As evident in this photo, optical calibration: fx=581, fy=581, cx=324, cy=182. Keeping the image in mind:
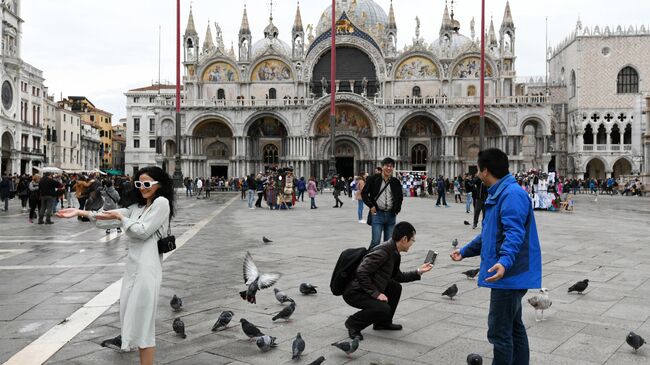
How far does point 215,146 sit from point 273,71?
801 centimetres

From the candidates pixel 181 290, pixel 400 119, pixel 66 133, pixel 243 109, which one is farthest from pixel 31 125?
pixel 181 290

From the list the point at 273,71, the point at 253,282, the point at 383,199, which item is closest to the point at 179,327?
the point at 253,282

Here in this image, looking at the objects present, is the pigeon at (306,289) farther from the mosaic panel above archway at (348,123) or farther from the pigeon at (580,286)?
the mosaic panel above archway at (348,123)

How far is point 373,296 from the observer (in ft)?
17.0

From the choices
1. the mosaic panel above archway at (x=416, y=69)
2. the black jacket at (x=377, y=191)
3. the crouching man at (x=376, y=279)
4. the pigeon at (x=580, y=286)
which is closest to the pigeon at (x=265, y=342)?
the crouching man at (x=376, y=279)

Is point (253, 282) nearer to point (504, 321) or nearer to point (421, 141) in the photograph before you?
point (504, 321)

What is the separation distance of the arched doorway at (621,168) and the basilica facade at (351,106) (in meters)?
Result: 10.5

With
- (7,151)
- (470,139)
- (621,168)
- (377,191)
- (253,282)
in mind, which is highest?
(470,139)

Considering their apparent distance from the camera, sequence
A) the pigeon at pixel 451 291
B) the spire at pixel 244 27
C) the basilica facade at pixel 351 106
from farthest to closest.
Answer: the spire at pixel 244 27, the basilica facade at pixel 351 106, the pigeon at pixel 451 291

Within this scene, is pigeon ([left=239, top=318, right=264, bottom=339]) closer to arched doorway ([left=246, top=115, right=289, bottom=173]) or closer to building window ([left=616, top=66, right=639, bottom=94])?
arched doorway ([left=246, top=115, right=289, bottom=173])

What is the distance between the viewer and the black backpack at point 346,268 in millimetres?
5320

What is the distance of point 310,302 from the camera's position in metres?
6.79

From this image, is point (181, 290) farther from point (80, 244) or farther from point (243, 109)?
point (243, 109)

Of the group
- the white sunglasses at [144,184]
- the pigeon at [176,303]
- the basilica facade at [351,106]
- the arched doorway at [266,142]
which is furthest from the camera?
the arched doorway at [266,142]
